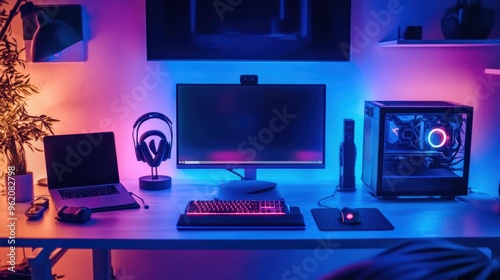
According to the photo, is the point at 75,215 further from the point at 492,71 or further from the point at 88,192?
the point at 492,71

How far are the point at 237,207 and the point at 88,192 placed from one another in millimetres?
647

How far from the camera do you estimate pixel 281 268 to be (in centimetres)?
259

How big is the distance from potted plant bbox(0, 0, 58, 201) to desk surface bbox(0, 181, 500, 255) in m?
0.19

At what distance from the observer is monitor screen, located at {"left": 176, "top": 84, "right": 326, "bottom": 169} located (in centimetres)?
222

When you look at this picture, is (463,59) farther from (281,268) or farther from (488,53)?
(281,268)

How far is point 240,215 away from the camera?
1834 millimetres

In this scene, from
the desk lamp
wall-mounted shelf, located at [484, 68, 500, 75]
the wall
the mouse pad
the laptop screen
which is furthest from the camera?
the wall

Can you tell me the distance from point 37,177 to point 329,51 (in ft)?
5.01

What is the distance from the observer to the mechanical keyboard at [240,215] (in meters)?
1.77

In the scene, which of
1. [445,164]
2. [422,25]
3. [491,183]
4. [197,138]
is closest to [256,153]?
[197,138]

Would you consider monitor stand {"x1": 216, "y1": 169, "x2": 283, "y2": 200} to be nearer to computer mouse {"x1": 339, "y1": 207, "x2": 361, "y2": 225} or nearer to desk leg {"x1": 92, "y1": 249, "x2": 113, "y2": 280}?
computer mouse {"x1": 339, "y1": 207, "x2": 361, "y2": 225}

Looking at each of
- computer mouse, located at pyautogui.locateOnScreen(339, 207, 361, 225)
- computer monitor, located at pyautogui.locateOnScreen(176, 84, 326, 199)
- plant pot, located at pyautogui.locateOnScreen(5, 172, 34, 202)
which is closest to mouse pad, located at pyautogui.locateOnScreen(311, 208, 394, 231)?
computer mouse, located at pyautogui.locateOnScreen(339, 207, 361, 225)

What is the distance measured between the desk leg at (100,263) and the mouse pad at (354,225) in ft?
2.98

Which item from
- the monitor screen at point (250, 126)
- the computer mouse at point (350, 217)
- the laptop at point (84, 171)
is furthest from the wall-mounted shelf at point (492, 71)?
the laptop at point (84, 171)
